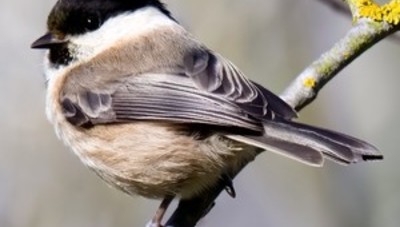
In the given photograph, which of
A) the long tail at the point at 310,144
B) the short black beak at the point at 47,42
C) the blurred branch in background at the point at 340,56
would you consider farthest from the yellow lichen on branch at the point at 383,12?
the short black beak at the point at 47,42

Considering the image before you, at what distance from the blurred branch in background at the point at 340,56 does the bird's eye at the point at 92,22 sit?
67cm

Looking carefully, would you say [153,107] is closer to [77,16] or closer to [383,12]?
[77,16]

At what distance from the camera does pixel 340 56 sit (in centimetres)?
326

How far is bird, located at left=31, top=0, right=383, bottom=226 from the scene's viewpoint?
296 centimetres

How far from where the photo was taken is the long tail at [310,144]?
277 cm

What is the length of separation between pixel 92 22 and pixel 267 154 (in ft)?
5.93

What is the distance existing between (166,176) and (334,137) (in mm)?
596

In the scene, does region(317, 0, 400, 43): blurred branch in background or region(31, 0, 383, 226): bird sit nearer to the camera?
region(31, 0, 383, 226): bird

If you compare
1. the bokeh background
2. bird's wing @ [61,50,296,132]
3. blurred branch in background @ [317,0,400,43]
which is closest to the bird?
bird's wing @ [61,50,296,132]

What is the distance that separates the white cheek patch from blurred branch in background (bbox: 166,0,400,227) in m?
0.54

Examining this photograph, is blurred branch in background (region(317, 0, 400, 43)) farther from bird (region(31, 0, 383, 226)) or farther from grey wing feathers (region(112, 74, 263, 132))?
grey wing feathers (region(112, 74, 263, 132))

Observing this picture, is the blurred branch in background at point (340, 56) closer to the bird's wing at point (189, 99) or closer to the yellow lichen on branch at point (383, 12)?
the yellow lichen on branch at point (383, 12)

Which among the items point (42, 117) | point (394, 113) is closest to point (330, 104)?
point (394, 113)

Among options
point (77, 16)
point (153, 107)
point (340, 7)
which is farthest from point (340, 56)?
point (77, 16)
